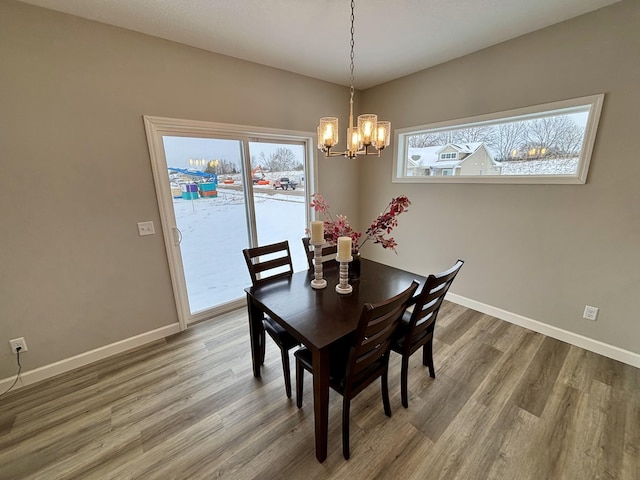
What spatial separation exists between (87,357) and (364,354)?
251 cm

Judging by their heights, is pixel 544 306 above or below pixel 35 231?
below

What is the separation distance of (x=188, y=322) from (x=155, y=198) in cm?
136

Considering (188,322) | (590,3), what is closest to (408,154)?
(590,3)

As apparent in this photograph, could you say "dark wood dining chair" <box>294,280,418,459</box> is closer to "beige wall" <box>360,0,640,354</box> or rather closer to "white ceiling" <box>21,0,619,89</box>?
"beige wall" <box>360,0,640,354</box>

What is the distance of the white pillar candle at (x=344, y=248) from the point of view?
Answer: 5.39 ft

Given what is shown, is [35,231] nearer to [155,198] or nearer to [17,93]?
[155,198]

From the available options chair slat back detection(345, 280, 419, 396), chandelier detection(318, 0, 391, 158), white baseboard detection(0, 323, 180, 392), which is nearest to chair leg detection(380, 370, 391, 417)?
chair slat back detection(345, 280, 419, 396)

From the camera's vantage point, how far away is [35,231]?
1.89 meters

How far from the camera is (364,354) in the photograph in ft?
4.39

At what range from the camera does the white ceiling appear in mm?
1809

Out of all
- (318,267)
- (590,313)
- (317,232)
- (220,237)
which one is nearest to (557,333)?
(590,313)

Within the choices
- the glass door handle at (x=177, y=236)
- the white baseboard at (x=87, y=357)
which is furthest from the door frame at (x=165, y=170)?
the white baseboard at (x=87, y=357)

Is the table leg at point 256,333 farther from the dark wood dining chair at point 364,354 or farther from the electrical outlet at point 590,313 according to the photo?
the electrical outlet at point 590,313

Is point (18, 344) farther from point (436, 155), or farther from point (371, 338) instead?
point (436, 155)
